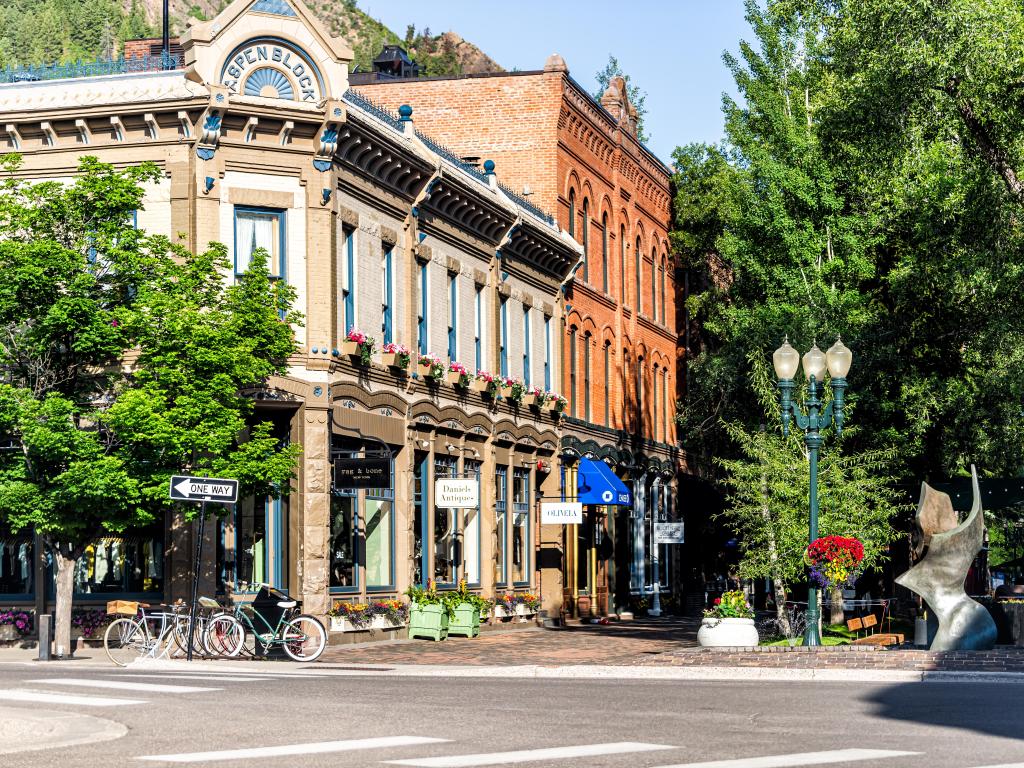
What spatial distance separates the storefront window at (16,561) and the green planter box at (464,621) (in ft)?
27.9

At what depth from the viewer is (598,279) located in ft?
153

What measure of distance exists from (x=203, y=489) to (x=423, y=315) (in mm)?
11614

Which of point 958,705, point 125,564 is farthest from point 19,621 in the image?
point 958,705

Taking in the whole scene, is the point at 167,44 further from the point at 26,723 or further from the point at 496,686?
the point at 26,723

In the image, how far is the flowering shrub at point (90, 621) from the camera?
27344 mm

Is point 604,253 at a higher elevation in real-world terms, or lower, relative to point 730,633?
higher

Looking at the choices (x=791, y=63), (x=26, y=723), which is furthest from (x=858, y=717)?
(x=791, y=63)

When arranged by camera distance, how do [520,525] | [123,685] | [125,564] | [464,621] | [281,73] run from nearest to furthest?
[123,685] → [125,564] → [281,73] → [464,621] → [520,525]

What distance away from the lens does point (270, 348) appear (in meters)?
25.5

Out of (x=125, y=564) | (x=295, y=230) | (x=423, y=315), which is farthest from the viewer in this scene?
(x=423, y=315)

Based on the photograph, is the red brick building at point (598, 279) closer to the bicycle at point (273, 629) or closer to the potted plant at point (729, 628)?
the potted plant at point (729, 628)

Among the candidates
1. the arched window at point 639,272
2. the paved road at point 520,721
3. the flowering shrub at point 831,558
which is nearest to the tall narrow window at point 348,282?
the flowering shrub at point 831,558

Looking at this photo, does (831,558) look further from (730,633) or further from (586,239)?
(586,239)

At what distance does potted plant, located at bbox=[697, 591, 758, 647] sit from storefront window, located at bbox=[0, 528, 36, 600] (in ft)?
39.1
